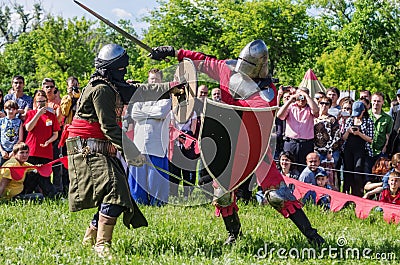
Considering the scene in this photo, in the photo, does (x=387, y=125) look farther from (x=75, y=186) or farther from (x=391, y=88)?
(x=391, y=88)

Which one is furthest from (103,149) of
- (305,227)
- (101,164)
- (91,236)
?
(305,227)

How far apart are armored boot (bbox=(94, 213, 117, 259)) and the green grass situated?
0.08 m

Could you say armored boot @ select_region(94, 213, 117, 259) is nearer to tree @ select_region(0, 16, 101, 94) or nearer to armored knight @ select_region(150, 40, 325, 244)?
armored knight @ select_region(150, 40, 325, 244)

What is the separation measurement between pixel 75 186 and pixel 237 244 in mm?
1353

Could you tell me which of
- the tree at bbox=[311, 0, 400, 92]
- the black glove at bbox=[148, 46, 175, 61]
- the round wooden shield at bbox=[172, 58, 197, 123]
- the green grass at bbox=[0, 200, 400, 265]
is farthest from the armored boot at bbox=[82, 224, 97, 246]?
the tree at bbox=[311, 0, 400, 92]

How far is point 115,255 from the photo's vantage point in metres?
4.36

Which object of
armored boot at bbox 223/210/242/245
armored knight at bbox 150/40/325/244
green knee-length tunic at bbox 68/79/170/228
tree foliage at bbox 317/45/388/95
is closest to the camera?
green knee-length tunic at bbox 68/79/170/228

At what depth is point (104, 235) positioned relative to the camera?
4.38m

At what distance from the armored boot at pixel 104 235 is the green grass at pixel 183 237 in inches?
3.0

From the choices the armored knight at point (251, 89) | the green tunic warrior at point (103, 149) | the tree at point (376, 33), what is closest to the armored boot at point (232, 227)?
the armored knight at point (251, 89)

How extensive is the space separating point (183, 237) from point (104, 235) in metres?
0.88

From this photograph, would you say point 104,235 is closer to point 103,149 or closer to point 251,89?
point 103,149

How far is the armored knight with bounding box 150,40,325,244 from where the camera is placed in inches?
180

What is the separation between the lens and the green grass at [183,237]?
436cm
